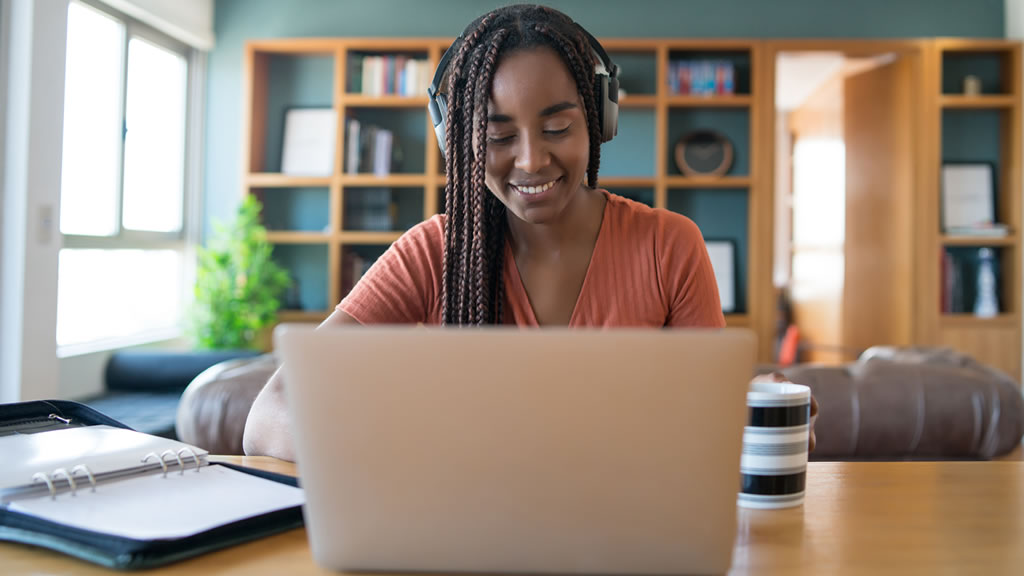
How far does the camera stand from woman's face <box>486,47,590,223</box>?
118 cm

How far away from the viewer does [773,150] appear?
4.69 metres

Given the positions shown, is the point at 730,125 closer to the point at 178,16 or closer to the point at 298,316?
the point at 298,316

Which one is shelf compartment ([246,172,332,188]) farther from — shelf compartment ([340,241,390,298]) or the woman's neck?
the woman's neck

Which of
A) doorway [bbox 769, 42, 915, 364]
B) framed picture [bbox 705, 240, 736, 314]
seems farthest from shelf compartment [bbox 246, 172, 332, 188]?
doorway [bbox 769, 42, 915, 364]

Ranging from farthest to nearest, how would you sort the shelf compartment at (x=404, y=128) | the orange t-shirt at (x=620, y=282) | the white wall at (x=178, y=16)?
the shelf compartment at (x=404, y=128)
the white wall at (x=178, y=16)
the orange t-shirt at (x=620, y=282)

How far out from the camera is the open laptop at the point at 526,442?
0.54 metres

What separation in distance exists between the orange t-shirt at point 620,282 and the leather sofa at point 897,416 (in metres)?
0.52

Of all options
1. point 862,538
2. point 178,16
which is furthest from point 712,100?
point 862,538

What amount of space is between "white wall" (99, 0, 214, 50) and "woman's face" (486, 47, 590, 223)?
3625 millimetres

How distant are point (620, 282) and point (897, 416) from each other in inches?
28.6

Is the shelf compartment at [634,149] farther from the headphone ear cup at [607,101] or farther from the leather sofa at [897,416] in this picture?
the headphone ear cup at [607,101]

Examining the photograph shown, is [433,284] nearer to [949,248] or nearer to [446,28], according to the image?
[446,28]

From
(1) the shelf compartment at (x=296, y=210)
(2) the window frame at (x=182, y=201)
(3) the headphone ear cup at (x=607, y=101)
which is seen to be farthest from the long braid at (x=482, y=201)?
(1) the shelf compartment at (x=296, y=210)

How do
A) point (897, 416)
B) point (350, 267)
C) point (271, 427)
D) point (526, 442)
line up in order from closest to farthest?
1. point (526, 442)
2. point (271, 427)
3. point (897, 416)
4. point (350, 267)
